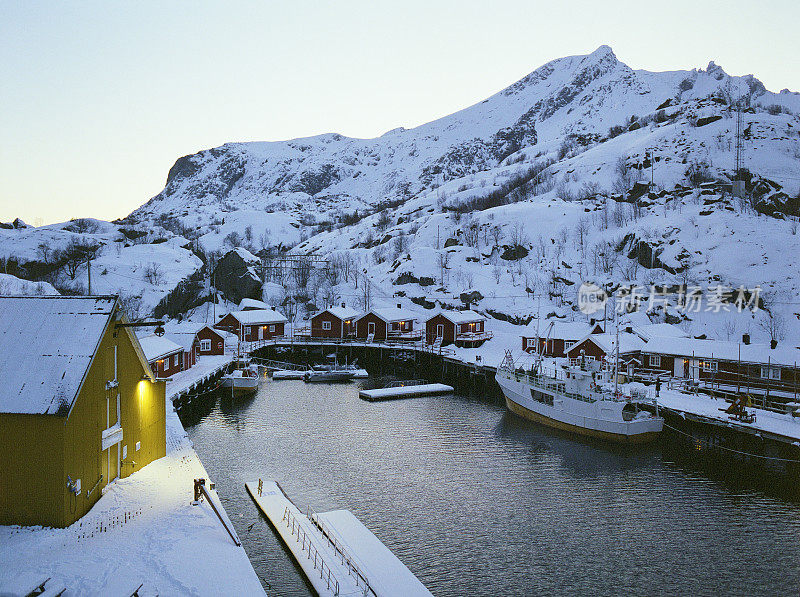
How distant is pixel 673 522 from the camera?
23.5 meters

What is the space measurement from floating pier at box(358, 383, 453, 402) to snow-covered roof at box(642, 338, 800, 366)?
19.5 m

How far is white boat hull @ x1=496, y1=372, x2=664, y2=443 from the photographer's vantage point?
35.9 metres

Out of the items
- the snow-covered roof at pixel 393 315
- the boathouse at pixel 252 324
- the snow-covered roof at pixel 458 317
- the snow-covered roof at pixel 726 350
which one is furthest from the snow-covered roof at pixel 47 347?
the snow-covered roof at pixel 393 315

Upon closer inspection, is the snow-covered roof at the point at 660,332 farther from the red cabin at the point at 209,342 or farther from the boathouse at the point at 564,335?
the red cabin at the point at 209,342

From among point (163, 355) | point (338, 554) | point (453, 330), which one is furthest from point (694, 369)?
point (163, 355)

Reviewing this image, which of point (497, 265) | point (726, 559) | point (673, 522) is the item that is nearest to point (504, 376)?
point (673, 522)

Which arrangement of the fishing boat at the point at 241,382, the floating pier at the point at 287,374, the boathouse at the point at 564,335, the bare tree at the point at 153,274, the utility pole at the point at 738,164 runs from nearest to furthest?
the fishing boat at the point at 241,382 → the floating pier at the point at 287,374 → the boathouse at the point at 564,335 → the bare tree at the point at 153,274 → the utility pole at the point at 738,164

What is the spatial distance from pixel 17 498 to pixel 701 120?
16136cm

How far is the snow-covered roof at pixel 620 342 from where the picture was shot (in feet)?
173

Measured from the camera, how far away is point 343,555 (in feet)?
60.0

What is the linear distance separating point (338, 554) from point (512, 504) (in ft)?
32.1

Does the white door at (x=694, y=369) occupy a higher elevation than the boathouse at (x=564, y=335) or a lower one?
lower

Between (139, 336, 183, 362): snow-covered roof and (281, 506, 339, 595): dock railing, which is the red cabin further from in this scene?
(281, 506, 339, 595): dock railing

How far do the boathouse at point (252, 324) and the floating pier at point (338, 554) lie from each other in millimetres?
50369
